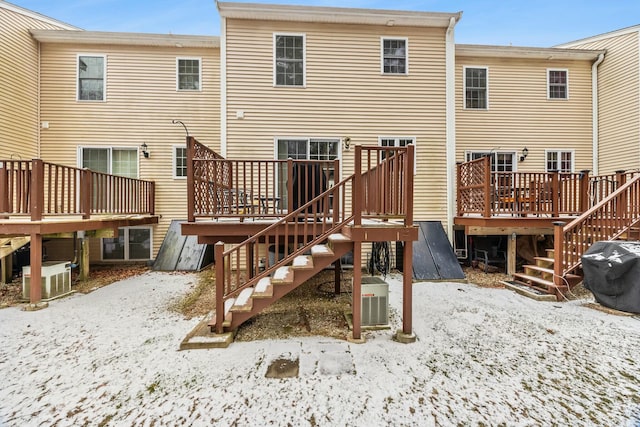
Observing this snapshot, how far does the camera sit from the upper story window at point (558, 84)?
8711 millimetres

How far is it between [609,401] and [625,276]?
2862 millimetres

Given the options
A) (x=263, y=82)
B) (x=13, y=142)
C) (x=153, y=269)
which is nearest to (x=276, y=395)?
(x=153, y=269)

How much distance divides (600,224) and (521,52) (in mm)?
6079

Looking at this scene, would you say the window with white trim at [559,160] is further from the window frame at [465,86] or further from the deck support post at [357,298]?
the deck support post at [357,298]

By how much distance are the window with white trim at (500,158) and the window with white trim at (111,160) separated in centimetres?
1011

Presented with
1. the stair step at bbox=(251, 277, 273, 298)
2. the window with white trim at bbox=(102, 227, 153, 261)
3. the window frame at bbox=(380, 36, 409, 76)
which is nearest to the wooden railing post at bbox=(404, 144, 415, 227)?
the stair step at bbox=(251, 277, 273, 298)

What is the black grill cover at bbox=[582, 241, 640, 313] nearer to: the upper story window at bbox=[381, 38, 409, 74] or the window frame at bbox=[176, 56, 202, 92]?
the upper story window at bbox=[381, 38, 409, 74]

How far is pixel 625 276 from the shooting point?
14.0ft

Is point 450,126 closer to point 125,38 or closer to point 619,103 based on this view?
point 619,103

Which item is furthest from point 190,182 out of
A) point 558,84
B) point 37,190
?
point 558,84

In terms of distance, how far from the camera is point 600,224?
543 cm

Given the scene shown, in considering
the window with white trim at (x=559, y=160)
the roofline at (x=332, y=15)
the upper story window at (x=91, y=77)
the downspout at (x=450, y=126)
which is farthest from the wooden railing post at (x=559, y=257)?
the upper story window at (x=91, y=77)

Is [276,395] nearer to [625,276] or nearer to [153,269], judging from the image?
[625,276]

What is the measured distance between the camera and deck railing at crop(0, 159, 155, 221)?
4855 millimetres
